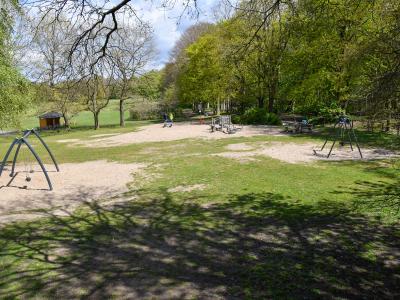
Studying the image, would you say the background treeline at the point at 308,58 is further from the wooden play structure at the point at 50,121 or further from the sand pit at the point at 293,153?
the wooden play structure at the point at 50,121

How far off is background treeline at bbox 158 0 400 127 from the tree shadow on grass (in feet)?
8.58

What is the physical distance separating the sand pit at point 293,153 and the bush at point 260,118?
1366cm

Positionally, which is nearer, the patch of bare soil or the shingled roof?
the patch of bare soil

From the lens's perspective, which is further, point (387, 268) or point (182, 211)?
point (182, 211)

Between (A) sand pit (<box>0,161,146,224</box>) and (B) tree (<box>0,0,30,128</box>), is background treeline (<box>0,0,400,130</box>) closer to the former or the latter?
(B) tree (<box>0,0,30,128</box>)

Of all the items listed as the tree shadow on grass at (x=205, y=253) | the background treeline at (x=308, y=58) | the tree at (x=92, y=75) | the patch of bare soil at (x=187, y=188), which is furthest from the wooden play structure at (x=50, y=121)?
the tree at (x=92, y=75)

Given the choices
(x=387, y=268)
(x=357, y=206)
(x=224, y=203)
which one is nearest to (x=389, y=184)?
(x=357, y=206)

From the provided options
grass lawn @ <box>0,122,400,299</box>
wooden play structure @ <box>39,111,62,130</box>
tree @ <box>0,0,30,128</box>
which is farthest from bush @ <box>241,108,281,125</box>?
wooden play structure @ <box>39,111,62,130</box>

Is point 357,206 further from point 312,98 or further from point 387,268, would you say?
point 312,98

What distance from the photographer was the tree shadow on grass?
5.48 m

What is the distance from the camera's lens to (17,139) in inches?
505

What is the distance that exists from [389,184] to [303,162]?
4296mm

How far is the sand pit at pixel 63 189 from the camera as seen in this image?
10492 mm

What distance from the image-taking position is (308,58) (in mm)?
26766
